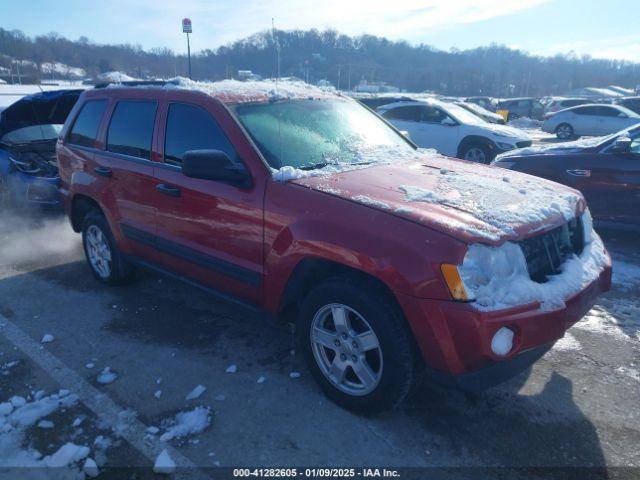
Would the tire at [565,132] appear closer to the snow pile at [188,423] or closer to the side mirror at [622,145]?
the side mirror at [622,145]

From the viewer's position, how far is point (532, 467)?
2500 millimetres

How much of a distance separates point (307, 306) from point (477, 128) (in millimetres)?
9060

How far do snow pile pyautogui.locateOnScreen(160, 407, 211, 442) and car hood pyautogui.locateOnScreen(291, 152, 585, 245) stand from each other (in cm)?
149

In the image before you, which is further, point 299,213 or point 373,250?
point 299,213

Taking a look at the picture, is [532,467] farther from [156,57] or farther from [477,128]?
[156,57]

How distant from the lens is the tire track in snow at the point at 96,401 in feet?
8.36

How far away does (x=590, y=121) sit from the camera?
20125 mm

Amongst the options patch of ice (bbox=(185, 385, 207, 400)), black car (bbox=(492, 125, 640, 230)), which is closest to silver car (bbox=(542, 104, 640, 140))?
black car (bbox=(492, 125, 640, 230))

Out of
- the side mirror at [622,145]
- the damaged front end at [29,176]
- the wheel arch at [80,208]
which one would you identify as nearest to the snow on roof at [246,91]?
the wheel arch at [80,208]

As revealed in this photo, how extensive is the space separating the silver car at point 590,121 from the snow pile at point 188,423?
20.4 metres

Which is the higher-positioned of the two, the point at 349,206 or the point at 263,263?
the point at 349,206

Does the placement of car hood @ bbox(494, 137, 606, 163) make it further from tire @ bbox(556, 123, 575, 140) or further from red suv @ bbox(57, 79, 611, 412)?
tire @ bbox(556, 123, 575, 140)

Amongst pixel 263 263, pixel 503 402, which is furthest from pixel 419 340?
pixel 263 263

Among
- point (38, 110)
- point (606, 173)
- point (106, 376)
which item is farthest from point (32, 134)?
point (606, 173)
